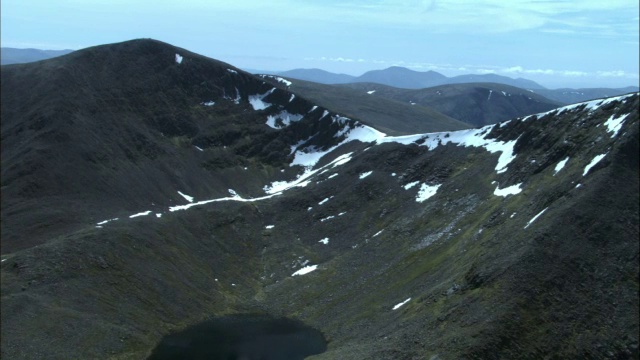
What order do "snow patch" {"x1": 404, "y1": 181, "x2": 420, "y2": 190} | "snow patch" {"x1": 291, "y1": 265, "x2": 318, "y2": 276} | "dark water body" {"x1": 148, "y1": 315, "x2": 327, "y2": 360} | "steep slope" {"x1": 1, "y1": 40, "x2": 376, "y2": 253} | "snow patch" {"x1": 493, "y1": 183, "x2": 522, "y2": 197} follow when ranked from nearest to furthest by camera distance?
"dark water body" {"x1": 148, "y1": 315, "x2": 327, "y2": 360} < "snow patch" {"x1": 493, "y1": 183, "x2": 522, "y2": 197} < "snow patch" {"x1": 291, "y1": 265, "x2": 318, "y2": 276} < "steep slope" {"x1": 1, "y1": 40, "x2": 376, "y2": 253} < "snow patch" {"x1": 404, "y1": 181, "x2": 420, "y2": 190}

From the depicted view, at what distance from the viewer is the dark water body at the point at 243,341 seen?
80438mm

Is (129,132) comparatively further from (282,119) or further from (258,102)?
(282,119)

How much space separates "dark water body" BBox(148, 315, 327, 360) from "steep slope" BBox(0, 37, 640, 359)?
2.59 meters

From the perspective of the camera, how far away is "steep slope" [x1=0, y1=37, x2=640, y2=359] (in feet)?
208

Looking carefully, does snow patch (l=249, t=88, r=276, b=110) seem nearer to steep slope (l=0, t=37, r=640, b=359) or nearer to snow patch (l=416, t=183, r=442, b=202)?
steep slope (l=0, t=37, r=640, b=359)

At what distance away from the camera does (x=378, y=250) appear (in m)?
106

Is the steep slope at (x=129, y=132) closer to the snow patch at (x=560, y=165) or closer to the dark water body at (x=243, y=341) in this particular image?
the dark water body at (x=243, y=341)

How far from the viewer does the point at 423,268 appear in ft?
295

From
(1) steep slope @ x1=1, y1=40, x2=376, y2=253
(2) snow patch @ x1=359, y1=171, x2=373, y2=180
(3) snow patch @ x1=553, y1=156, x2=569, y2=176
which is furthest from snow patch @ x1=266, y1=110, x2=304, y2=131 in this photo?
(3) snow patch @ x1=553, y1=156, x2=569, y2=176

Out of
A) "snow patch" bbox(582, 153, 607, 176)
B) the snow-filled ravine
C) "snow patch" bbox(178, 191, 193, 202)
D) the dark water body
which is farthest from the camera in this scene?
"snow patch" bbox(178, 191, 193, 202)

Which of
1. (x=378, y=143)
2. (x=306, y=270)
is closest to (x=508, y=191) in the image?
(x=306, y=270)

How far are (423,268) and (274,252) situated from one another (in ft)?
135

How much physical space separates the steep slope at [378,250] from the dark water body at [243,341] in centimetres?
259

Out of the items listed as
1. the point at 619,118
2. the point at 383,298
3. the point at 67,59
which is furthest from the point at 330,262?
the point at 67,59
